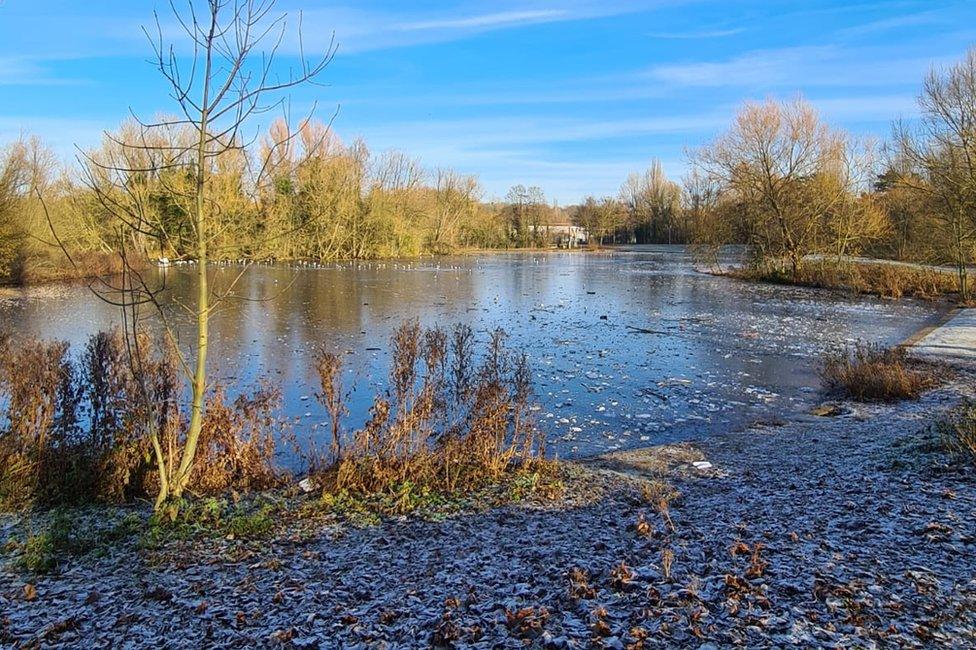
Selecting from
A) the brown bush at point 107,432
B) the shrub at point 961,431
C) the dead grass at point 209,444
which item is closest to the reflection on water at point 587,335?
the brown bush at point 107,432

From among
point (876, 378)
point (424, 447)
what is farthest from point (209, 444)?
point (876, 378)

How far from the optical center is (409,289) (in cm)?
2961

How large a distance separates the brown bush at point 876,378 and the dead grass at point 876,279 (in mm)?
20710

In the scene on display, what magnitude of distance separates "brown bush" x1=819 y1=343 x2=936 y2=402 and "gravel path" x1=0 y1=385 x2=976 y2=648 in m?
5.16

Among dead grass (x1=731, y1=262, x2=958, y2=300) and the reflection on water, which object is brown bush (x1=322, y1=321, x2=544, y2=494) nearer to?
the reflection on water

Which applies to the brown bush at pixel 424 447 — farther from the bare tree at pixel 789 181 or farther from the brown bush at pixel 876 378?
the bare tree at pixel 789 181

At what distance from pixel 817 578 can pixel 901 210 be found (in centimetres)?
4354

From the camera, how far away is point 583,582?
3.85 m

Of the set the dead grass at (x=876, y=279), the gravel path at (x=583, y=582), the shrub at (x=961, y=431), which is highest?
the dead grass at (x=876, y=279)

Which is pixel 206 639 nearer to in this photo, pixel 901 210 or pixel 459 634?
pixel 459 634

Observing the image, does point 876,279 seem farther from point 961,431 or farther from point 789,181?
point 961,431

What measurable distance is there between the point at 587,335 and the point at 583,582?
1363 cm

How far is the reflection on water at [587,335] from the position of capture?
9.81 m

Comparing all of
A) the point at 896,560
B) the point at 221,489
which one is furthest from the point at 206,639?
the point at 896,560
